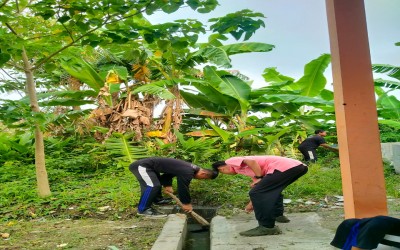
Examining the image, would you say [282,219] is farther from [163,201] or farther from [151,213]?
[163,201]

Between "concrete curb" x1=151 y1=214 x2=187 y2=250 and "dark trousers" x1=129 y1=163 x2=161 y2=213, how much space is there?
585 mm

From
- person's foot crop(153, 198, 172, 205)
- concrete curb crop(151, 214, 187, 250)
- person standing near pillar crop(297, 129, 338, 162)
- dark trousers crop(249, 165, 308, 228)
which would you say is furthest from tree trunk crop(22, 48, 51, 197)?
person standing near pillar crop(297, 129, 338, 162)

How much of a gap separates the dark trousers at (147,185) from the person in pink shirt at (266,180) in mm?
1735

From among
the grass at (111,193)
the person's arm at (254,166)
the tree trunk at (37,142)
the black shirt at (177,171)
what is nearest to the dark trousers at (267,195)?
the person's arm at (254,166)

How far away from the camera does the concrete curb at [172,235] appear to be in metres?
4.03

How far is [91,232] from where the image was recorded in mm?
5000

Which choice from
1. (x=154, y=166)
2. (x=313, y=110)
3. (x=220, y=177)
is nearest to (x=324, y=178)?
(x=220, y=177)

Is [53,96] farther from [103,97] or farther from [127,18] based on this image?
[127,18]

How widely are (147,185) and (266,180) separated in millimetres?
2412

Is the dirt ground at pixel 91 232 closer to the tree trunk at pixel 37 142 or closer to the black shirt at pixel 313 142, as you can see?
the tree trunk at pixel 37 142

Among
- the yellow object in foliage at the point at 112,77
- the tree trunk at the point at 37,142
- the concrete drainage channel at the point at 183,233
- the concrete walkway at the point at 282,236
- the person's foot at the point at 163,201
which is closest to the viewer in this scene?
the concrete walkway at the point at 282,236

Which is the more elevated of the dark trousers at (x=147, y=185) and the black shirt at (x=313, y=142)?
the black shirt at (x=313, y=142)

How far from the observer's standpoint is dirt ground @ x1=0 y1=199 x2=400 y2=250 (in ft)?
14.3

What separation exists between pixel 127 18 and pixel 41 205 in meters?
4.45
